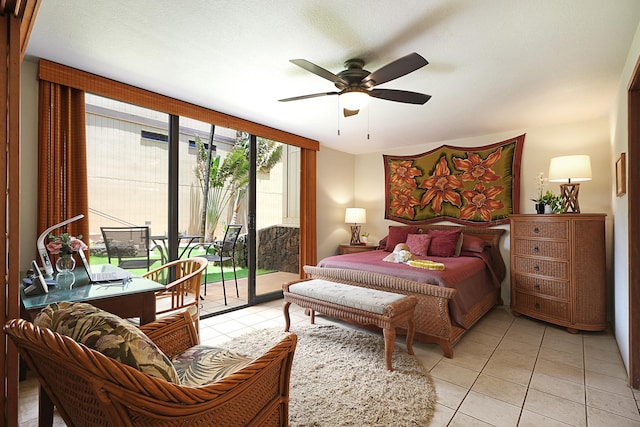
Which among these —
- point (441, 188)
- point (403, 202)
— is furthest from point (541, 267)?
point (403, 202)

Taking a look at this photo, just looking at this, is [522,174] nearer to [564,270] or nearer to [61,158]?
[564,270]

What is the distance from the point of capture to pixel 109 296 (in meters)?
1.64

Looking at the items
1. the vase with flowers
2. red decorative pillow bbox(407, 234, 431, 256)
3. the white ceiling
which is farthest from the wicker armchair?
red decorative pillow bbox(407, 234, 431, 256)

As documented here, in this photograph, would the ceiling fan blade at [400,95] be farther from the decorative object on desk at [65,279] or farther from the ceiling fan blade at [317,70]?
the decorative object on desk at [65,279]

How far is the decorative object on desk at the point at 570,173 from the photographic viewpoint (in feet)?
10.1

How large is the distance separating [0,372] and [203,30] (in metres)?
2.04

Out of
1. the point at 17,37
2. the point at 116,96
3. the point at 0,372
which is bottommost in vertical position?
the point at 0,372

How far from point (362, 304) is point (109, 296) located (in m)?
1.66

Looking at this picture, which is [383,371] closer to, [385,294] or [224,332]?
[385,294]

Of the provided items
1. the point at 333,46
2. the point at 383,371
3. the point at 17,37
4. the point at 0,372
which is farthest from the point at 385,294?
the point at 17,37

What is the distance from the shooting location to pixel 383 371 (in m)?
2.29

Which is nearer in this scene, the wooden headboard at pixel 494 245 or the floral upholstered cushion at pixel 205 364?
the floral upholstered cushion at pixel 205 364

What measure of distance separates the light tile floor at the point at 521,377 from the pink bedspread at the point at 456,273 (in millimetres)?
336

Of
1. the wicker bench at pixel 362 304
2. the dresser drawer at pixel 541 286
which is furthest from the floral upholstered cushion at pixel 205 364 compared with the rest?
the dresser drawer at pixel 541 286
